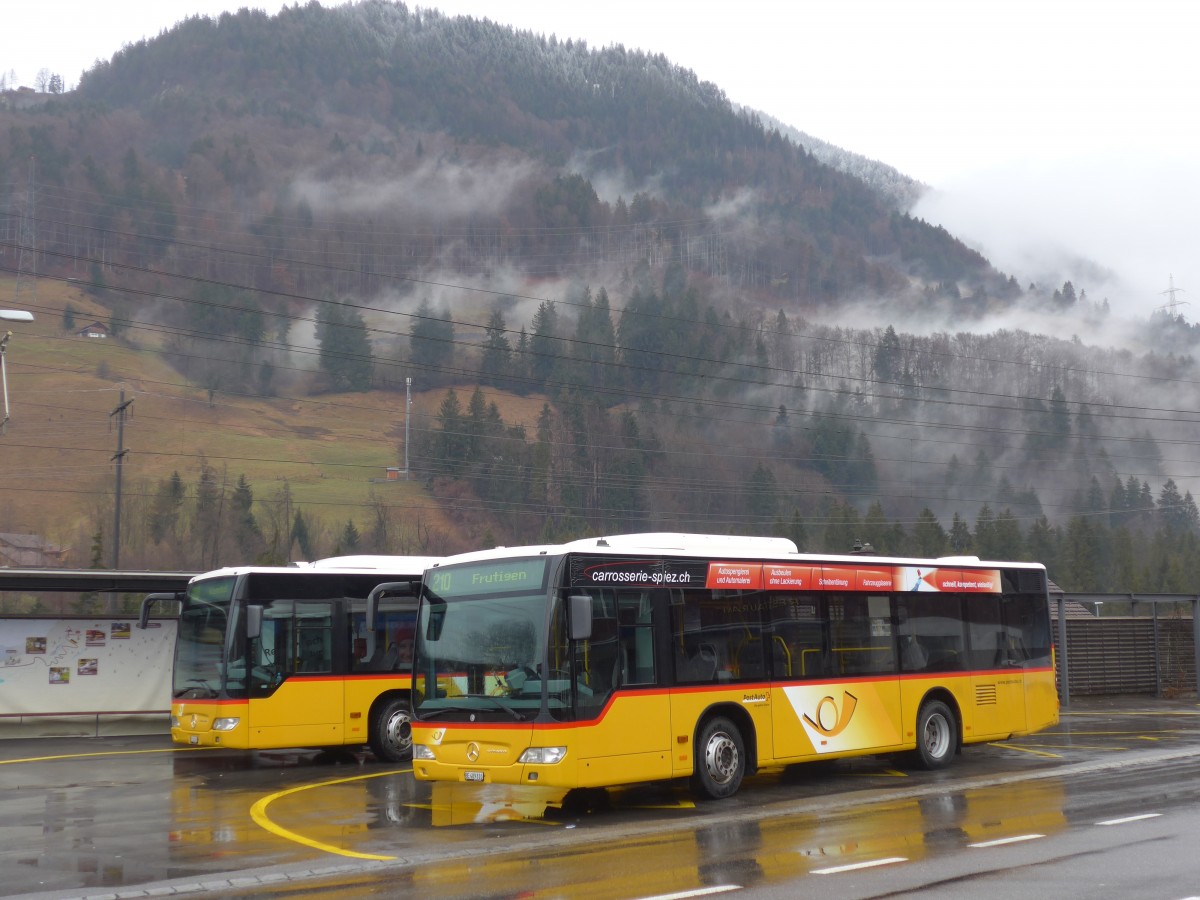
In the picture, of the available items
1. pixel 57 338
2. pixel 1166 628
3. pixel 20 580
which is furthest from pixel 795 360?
pixel 20 580

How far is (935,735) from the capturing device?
58.9ft

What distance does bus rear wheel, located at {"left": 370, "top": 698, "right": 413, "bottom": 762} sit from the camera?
1955 centimetres

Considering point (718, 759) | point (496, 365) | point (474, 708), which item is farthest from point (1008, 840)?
point (496, 365)

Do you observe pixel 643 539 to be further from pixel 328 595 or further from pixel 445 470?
pixel 445 470

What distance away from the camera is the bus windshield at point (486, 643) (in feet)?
42.7

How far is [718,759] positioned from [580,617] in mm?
3115

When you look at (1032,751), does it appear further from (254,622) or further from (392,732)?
(254,622)


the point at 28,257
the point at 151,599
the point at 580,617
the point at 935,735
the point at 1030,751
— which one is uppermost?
the point at 28,257

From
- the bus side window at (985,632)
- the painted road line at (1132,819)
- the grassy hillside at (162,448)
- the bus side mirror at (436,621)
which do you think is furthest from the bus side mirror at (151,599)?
the grassy hillside at (162,448)

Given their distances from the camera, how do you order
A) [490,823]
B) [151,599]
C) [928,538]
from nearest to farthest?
[490,823]
[151,599]
[928,538]

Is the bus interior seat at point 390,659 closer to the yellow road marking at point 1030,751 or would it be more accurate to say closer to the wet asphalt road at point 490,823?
the wet asphalt road at point 490,823

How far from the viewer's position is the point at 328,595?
19641mm

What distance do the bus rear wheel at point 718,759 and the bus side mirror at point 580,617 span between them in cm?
249

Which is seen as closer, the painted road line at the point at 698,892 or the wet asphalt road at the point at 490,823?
the painted road line at the point at 698,892
